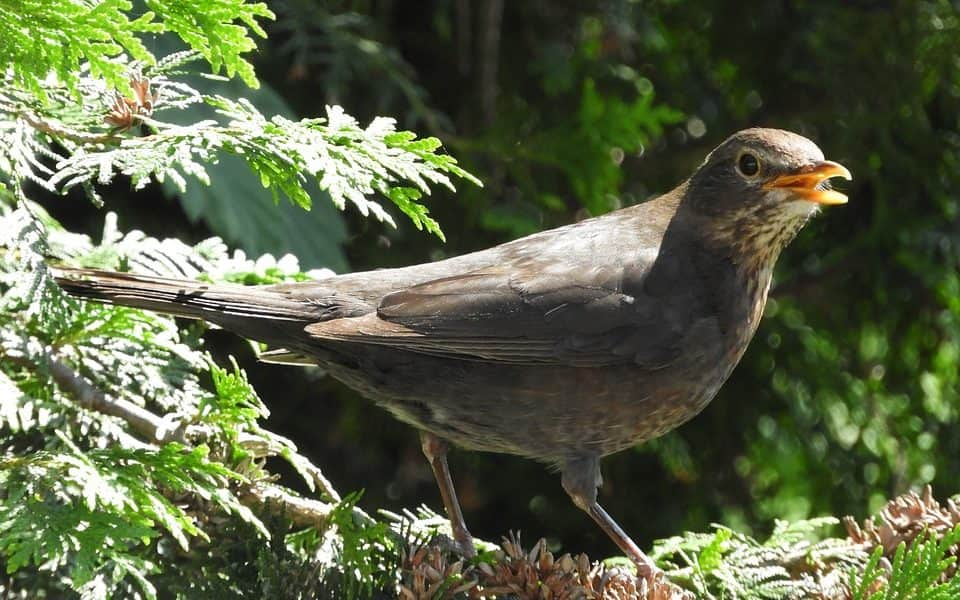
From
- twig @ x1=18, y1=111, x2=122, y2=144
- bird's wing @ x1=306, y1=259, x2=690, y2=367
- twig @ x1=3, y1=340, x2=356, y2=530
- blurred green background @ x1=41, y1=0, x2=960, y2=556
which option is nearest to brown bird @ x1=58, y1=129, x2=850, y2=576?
bird's wing @ x1=306, y1=259, x2=690, y2=367

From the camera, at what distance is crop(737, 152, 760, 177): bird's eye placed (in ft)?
11.0

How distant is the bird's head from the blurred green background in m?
0.86

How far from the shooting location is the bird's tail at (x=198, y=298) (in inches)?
103

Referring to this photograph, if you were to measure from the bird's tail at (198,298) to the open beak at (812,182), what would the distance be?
4.33 ft

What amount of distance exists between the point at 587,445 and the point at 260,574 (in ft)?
3.50

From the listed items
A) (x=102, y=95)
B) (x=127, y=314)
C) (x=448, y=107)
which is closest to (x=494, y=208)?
(x=448, y=107)

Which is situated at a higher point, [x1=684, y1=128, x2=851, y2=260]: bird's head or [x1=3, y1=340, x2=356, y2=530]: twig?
[x1=684, y1=128, x2=851, y2=260]: bird's head

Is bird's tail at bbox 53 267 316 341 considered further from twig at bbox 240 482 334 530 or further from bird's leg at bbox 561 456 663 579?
bird's leg at bbox 561 456 663 579

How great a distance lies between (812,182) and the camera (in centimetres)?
323

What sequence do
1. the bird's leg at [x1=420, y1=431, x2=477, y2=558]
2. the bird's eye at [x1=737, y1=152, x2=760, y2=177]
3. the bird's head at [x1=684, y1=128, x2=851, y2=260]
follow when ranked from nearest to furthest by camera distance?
the bird's leg at [x1=420, y1=431, x2=477, y2=558]
the bird's head at [x1=684, y1=128, x2=851, y2=260]
the bird's eye at [x1=737, y1=152, x2=760, y2=177]

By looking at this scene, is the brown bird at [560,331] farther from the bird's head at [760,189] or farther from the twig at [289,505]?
the twig at [289,505]

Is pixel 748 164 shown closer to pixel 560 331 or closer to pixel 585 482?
pixel 560 331

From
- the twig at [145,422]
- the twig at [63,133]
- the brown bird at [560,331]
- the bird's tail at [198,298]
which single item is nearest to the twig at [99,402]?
the twig at [145,422]

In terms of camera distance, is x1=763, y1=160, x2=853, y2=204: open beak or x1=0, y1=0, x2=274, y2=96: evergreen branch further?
x1=763, y1=160, x2=853, y2=204: open beak
